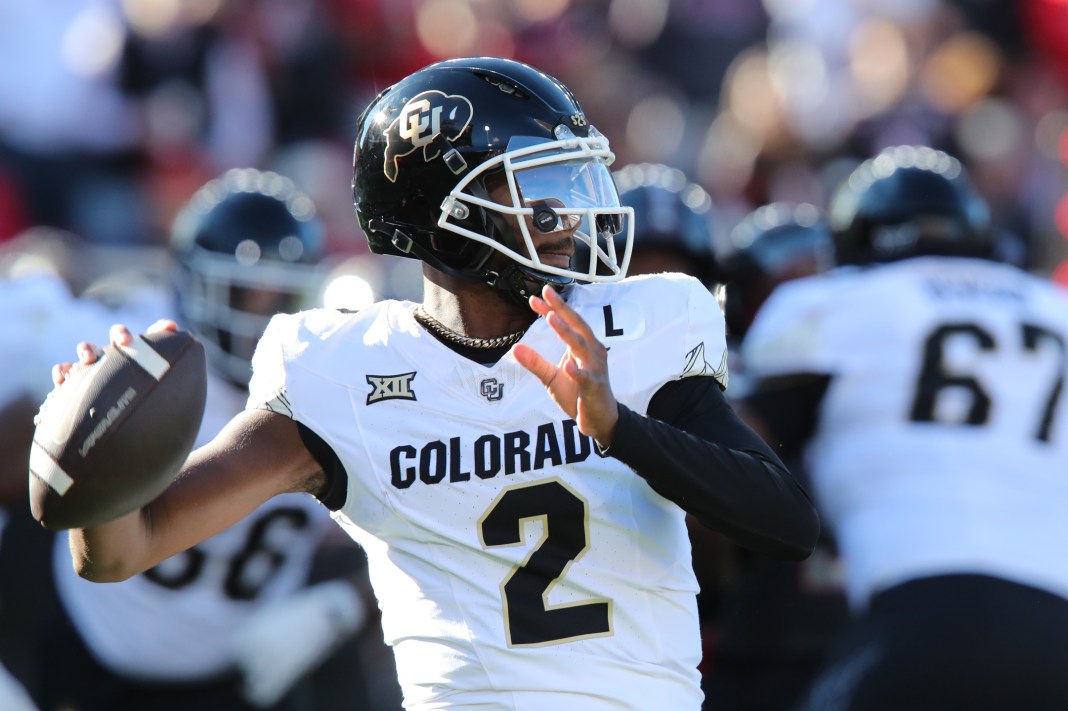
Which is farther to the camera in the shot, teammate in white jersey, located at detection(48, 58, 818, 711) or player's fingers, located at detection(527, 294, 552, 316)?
teammate in white jersey, located at detection(48, 58, 818, 711)

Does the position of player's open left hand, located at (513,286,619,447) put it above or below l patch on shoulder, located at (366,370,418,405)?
above

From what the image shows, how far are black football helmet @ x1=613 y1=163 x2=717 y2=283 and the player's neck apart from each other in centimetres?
187

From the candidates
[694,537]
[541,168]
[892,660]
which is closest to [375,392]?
[541,168]

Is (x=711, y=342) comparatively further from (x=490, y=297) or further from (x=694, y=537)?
(x=694, y=537)

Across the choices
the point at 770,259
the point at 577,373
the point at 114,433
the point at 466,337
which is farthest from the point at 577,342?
the point at 770,259

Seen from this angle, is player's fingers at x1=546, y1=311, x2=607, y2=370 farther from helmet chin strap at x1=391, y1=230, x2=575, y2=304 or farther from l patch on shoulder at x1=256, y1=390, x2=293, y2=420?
l patch on shoulder at x1=256, y1=390, x2=293, y2=420

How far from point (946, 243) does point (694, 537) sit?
1.12 meters

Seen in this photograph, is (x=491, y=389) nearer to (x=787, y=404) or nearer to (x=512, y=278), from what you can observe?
(x=512, y=278)

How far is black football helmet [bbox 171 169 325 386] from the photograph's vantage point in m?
4.62

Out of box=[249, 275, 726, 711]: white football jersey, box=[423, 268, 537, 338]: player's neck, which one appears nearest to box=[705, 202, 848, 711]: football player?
box=[423, 268, 537, 338]: player's neck

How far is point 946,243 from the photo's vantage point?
427 centimetres

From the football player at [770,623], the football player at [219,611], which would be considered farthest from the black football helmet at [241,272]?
the football player at [770,623]

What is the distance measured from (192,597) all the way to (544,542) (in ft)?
7.35

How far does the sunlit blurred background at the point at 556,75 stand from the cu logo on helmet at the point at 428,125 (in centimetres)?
427
